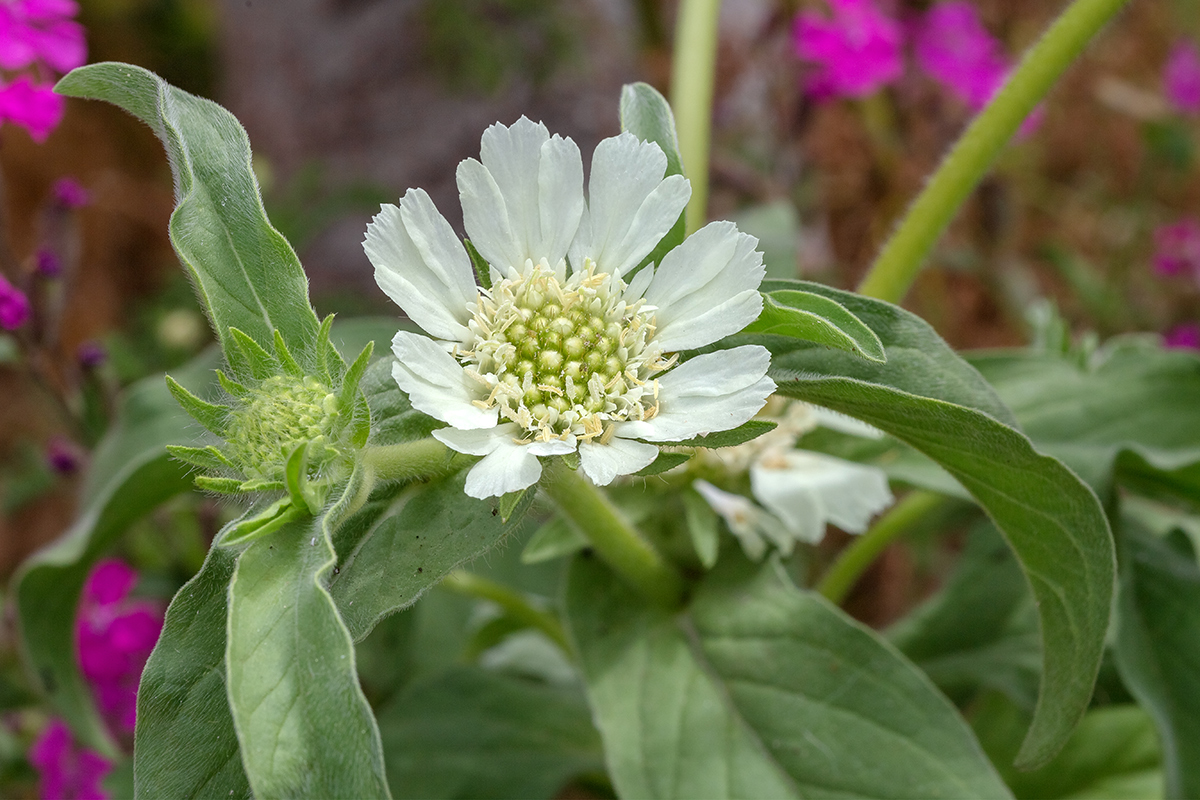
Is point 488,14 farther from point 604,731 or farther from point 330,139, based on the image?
point 604,731

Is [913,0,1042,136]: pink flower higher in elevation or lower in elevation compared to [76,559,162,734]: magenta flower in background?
higher

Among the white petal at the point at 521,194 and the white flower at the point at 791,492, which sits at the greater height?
the white petal at the point at 521,194

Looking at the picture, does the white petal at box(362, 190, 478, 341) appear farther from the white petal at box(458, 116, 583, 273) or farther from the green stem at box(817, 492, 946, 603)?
the green stem at box(817, 492, 946, 603)

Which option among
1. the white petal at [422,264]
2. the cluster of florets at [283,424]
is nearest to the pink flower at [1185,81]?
the white petal at [422,264]

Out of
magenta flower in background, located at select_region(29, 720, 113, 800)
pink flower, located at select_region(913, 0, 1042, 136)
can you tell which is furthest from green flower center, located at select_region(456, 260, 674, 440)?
pink flower, located at select_region(913, 0, 1042, 136)

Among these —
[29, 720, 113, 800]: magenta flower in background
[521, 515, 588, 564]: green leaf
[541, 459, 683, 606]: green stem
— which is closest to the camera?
[541, 459, 683, 606]: green stem

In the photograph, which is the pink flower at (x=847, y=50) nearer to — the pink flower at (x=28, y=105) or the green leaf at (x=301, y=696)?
the pink flower at (x=28, y=105)

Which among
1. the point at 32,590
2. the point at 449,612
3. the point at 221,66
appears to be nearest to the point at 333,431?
the point at 32,590
